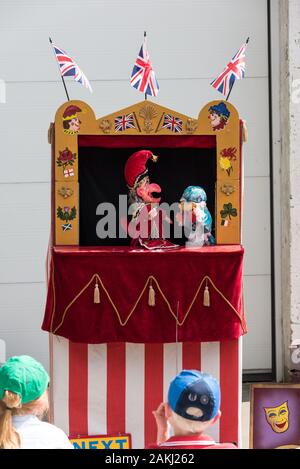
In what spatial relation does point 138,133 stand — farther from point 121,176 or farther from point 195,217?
point 195,217

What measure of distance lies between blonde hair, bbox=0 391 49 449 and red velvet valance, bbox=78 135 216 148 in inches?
81.1

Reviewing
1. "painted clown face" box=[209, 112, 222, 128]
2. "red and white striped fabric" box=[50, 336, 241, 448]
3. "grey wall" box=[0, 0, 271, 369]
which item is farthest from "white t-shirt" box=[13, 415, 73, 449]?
"grey wall" box=[0, 0, 271, 369]

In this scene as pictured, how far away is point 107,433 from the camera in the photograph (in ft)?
15.4

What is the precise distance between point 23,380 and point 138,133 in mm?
2100

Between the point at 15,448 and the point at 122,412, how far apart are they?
184 centimetres

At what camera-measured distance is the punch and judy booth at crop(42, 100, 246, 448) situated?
4555 millimetres

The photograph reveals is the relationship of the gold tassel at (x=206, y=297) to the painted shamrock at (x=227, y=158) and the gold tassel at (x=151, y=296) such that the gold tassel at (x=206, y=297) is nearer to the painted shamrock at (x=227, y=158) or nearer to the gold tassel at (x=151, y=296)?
the gold tassel at (x=151, y=296)

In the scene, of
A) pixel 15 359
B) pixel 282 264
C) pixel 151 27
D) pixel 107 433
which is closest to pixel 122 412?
pixel 107 433

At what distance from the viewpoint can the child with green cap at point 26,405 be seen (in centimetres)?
304

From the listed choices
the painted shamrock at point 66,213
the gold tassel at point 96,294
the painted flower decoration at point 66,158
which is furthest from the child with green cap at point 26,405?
the painted flower decoration at point 66,158

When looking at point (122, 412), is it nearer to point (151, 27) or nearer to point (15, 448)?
point (15, 448)

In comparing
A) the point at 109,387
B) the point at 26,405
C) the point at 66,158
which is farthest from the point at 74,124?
the point at 26,405

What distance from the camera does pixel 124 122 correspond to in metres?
4.80

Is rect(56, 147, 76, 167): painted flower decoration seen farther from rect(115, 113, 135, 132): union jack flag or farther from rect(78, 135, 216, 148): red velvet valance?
rect(115, 113, 135, 132): union jack flag
